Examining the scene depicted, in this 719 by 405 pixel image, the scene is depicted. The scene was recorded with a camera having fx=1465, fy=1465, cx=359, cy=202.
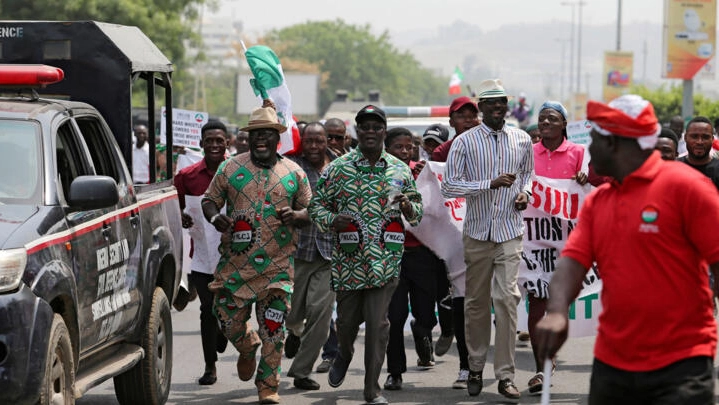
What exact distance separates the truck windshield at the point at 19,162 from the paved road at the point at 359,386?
9.29 ft

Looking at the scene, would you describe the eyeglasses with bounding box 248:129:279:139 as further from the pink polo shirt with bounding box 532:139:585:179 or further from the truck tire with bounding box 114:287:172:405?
the pink polo shirt with bounding box 532:139:585:179

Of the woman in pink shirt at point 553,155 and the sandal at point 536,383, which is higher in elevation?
the woman in pink shirt at point 553,155

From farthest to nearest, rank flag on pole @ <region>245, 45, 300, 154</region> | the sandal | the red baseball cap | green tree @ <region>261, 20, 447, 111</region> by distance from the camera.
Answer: green tree @ <region>261, 20, 447, 111</region>, the red baseball cap, flag on pole @ <region>245, 45, 300, 154</region>, the sandal

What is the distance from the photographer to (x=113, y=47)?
31.4 feet

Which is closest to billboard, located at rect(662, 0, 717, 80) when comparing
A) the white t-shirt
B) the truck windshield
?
the white t-shirt

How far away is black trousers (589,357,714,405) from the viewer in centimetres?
528

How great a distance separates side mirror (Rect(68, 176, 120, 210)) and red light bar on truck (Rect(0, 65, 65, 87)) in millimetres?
754

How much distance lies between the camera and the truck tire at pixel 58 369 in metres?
6.73

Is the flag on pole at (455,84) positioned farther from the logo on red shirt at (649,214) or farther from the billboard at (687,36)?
the logo on red shirt at (649,214)

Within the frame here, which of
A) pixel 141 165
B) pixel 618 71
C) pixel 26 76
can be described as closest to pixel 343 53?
pixel 618 71

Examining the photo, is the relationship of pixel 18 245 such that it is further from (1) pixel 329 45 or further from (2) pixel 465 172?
(1) pixel 329 45

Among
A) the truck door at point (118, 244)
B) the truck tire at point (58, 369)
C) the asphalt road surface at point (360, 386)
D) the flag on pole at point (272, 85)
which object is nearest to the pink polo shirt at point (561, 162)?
the asphalt road surface at point (360, 386)

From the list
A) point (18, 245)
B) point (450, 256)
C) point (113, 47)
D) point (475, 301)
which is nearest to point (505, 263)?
point (475, 301)

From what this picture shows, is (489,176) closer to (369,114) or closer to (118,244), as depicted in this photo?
(369,114)
